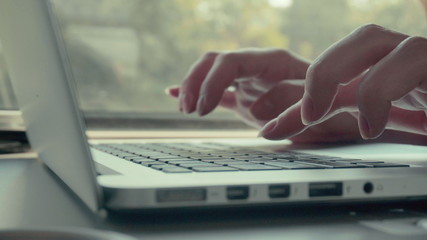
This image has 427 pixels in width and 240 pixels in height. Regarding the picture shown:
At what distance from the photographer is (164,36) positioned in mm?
1271

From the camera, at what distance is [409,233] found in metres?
0.32

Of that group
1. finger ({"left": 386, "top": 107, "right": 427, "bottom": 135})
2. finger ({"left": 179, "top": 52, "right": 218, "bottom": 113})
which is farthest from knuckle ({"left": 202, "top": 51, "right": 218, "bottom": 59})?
finger ({"left": 386, "top": 107, "right": 427, "bottom": 135})

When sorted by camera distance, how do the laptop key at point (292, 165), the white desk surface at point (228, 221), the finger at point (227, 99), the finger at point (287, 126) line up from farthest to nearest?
the finger at point (227, 99), the finger at point (287, 126), the laptop key at point (292, 165), the white desk surface at point (228, 221)

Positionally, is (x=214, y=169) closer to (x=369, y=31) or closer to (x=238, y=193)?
(x=238, y=193)

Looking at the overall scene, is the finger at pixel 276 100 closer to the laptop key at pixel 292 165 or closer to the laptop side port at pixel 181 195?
the laptop key at pixel 292 165

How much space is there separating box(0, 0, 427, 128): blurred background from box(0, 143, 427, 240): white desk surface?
848mm

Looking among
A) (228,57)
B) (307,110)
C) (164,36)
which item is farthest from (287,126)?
(164,36)

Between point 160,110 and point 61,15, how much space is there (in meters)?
0.29

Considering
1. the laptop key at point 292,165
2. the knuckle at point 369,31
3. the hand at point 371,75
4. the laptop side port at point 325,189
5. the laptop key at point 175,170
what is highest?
the knuckle at point 369,31

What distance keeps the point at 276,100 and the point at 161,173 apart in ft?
1.40

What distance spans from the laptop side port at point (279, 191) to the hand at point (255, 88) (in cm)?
42

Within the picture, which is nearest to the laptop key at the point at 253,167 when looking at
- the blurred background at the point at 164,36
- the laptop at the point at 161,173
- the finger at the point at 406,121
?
the laptop at the point at 161,173

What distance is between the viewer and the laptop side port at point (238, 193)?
33 cm

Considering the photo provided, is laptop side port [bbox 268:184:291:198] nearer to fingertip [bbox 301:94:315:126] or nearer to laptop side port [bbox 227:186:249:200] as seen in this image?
laptop side port [bbox 227:186:249:200]
